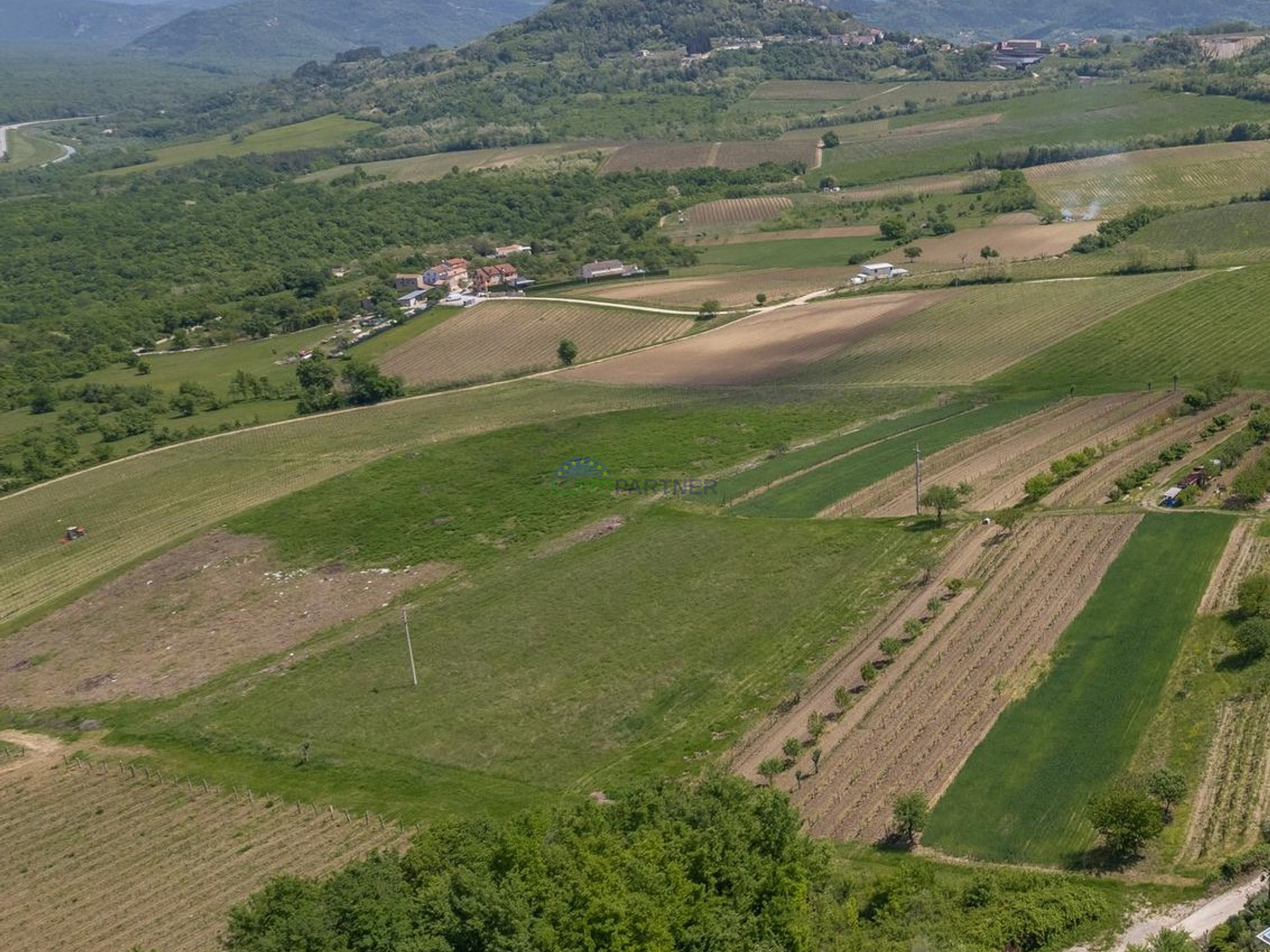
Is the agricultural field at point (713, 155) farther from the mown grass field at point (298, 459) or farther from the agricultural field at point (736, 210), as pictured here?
the mown grass field at point (298, 459)

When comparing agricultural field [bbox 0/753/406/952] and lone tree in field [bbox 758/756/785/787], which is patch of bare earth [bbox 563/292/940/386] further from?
agricultural field [bbox 0/753/406/952]

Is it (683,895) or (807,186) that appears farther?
(807,186)

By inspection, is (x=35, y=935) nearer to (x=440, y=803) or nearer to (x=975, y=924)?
(x=440, y=803)

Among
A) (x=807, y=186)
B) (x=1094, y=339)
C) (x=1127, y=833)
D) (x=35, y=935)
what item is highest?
(x=807, y=186)

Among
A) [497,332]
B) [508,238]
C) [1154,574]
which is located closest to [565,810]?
[1154,574]

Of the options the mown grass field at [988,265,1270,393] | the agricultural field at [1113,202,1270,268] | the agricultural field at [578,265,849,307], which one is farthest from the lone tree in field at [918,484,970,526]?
the agricultural field at [578,265,849,307]

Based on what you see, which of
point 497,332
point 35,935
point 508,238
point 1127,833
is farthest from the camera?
point 508,238
